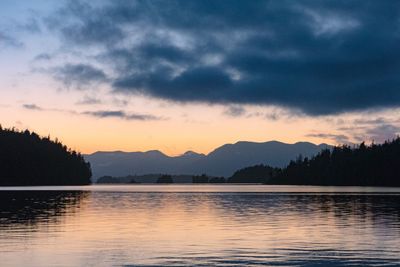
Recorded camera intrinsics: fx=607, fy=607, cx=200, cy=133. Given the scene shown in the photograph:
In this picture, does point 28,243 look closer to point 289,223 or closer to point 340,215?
point 289,223

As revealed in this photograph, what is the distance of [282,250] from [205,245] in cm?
631

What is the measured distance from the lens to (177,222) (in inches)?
2717

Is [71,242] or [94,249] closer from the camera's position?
[94,249]

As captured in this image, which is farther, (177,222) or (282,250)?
(177,222)

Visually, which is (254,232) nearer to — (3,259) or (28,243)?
(28,243)

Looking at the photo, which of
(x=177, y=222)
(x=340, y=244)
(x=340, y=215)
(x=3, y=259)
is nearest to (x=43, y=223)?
(x=177, y=222)

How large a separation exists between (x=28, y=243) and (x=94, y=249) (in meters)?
6.64

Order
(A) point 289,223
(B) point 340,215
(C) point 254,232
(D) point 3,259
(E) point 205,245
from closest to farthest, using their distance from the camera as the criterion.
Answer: (D) point 3,259 < (E) point 205,245 < (C) point 254,232 < (A) point 289,223 < (B) point 340,215

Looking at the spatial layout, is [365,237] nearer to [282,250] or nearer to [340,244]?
[340,244]

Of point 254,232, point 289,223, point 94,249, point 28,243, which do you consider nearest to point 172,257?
point 94,249

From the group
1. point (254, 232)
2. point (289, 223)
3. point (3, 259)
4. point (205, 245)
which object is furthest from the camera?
point (289, 223)

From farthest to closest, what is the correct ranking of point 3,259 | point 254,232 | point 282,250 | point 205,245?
point 254,232 < point 205,245 < point 282,250 < point 3,259

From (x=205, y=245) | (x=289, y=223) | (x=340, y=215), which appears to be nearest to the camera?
(x=205, y=245)

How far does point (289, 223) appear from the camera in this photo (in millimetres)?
66438
